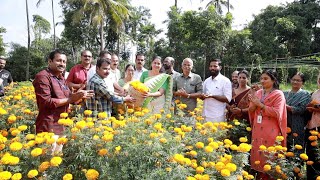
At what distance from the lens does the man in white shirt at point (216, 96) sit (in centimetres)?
449

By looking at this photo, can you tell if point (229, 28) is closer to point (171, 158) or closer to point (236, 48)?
point (236, 48)

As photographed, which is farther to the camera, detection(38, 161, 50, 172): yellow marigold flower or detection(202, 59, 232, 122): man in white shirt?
detection(202, 59, 232, 122): man in white shirt

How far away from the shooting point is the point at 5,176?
1.86m

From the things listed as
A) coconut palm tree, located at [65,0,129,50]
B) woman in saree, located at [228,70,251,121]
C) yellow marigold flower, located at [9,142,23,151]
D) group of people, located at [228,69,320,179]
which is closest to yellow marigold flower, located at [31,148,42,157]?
yellow marigold flower, located at [9,142,23,151]

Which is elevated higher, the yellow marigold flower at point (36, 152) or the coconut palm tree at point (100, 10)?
the coconut palm tree at point (100, 10)

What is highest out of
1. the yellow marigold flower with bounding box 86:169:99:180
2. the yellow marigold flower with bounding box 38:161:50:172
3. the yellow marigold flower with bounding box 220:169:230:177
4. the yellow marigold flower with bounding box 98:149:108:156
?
the yellow marigold flower with bounding box 98:149:108:156

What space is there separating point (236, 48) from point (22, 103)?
18.7 m

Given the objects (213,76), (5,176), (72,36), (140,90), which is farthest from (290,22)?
(5,176)

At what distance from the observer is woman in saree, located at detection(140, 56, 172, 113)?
12.9 ft

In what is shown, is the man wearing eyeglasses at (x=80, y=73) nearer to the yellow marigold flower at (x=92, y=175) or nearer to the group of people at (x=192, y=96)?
the group of people at (x=192, y=96)

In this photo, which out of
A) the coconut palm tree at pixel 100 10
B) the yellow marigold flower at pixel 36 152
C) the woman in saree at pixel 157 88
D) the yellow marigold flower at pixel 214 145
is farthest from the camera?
the coconut palm tree at pixel 100 10

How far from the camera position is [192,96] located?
4.51m

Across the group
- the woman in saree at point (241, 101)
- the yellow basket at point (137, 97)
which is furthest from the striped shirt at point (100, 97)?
the woman in saree at point (241, 101)

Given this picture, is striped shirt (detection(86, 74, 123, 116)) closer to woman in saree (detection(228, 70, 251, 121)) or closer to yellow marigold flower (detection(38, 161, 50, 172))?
yellow marigold flower (detection(38, 161, 50, 172))
